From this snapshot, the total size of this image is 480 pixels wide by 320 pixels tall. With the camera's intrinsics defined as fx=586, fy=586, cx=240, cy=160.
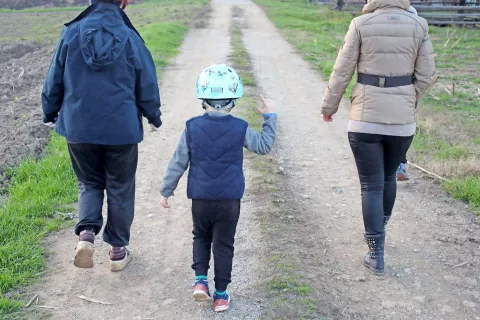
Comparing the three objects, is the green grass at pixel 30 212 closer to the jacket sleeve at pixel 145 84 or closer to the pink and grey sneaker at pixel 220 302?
the pink and grey sneaker at pixel 220 302

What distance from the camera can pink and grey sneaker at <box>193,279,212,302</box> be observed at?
A: 12.3 ft

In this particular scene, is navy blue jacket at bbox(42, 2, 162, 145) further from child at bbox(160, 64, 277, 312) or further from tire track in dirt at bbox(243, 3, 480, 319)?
tire track in dirt at bbox(243, 3, 480, 319)

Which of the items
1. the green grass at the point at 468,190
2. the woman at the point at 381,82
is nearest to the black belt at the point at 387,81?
the woman at the point at 381,82

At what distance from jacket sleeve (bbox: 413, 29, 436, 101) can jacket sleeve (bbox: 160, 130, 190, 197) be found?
1.80m

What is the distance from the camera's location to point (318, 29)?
73.1 ft

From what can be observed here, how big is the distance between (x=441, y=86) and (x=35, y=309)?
10354mm

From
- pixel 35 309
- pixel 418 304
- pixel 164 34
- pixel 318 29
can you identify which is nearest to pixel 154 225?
pixel 35 309

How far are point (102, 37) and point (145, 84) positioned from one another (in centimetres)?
43

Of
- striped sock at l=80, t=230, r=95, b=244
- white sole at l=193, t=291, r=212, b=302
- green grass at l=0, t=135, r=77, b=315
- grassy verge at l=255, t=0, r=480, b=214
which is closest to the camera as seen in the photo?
white sole at l=193, t=291, r=212, b=302

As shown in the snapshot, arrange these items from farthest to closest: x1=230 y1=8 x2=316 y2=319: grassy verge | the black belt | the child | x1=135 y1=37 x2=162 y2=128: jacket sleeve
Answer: the black belt
x1=135 y1=37 x2=162 y2=128: jacket sleeve
x1=230 y1=8 x2=316 y2=319: grassy verge
the child

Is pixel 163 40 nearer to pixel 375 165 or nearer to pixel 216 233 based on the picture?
pixel 375 165

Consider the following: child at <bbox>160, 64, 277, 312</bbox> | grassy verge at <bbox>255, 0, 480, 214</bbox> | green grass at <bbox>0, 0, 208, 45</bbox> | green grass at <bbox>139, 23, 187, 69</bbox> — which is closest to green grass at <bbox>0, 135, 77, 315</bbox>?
child at <bbox>160, 64, 277, 312</bbox>

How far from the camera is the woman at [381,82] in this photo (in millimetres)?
4148

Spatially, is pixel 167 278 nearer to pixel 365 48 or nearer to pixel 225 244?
pixel 225 244
